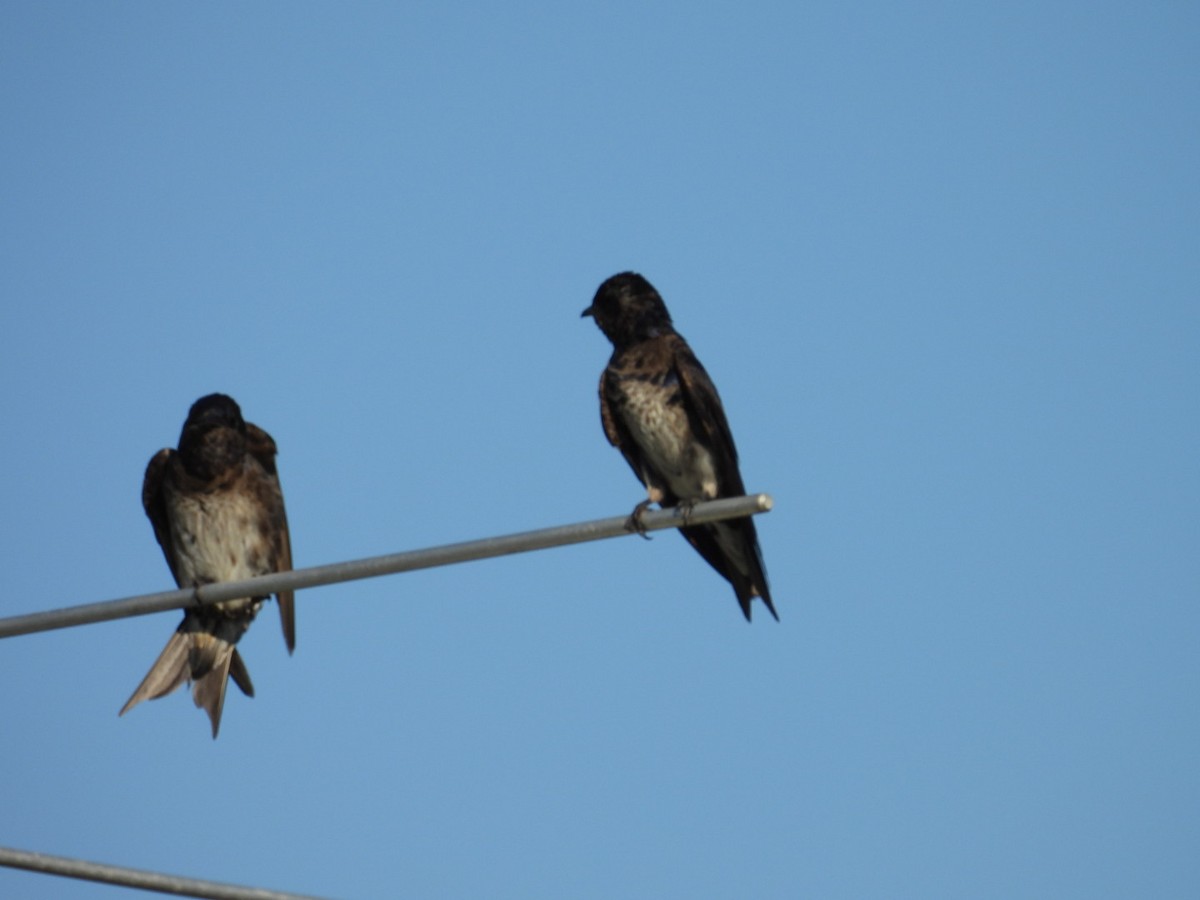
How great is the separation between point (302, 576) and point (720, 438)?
3.69 metres

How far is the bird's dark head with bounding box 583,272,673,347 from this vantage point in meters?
9.15

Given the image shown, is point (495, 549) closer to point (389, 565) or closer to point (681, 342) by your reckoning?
point (389, 565)

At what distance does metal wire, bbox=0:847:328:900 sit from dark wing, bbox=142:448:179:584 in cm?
429

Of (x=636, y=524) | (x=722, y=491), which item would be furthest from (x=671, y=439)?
(x=636, y=524)

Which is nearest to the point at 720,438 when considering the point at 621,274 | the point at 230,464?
the point at 621,274

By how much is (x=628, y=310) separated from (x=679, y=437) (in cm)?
90

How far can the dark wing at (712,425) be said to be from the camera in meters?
8.58

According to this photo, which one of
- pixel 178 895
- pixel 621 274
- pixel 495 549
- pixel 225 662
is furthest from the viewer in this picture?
pixel 621 274

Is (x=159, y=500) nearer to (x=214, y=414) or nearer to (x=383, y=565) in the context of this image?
(x=214, y=414)

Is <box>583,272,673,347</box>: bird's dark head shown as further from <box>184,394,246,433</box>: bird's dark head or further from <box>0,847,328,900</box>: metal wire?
<box>0,847,328,900</box>: metal wire

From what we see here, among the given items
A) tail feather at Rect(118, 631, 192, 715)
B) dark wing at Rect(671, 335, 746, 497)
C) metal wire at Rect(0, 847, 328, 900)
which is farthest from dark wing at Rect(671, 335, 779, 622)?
metal wire at Rect(0, 847, 328, 900)

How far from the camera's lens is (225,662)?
8.52m

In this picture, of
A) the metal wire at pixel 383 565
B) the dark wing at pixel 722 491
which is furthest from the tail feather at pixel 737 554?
the metal wire at pixel 383 565

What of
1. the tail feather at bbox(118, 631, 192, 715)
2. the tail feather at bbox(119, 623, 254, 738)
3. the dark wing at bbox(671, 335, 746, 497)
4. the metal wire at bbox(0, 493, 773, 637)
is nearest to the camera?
the metal wire at bbox(0, 493, 773, 637)
